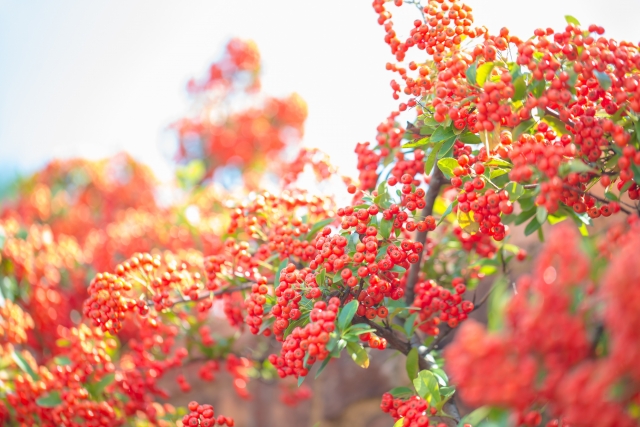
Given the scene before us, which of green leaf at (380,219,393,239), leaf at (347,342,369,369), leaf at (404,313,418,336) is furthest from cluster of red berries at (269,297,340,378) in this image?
leaf at (404,313,418,336)

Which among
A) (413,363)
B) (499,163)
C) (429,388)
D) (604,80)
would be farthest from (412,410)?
(604,80)

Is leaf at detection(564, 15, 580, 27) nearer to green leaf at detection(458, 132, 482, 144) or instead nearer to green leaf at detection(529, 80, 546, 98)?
green leaf at detection(529, 80, 546, 98)

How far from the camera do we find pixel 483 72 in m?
2.26

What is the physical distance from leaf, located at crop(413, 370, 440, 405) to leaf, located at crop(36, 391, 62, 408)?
6.83 ft

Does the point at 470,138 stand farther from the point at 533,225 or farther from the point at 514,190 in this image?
the point at 533,225

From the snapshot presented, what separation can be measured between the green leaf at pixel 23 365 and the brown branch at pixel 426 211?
7.63 feet

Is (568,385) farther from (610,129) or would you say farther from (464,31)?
(464,31)

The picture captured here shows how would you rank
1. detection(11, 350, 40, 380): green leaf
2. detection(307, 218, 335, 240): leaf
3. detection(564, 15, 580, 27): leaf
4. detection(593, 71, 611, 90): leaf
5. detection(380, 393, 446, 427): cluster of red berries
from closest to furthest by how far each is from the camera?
detection(593, 71, 611, 90): leaf
detection(380, 393, 446, 427): cluster of red berries
detection(564, 15, 580, 27): leaf
detection(307, 218, 335, 240): leaf
detection(11, 350, 40, 380): green leaf

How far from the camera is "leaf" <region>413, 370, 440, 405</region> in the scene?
7.69 ft

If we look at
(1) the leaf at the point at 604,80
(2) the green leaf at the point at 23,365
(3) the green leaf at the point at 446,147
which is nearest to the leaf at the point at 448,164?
(3) the green leaf at the point at 446,147

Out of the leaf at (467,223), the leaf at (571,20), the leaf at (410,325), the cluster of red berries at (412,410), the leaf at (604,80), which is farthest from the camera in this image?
the leaf at (410,325)

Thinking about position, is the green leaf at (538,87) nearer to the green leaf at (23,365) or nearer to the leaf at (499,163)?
the leaf at (499,163)

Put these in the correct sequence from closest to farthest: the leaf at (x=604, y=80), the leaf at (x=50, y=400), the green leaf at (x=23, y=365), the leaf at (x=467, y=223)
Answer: the leaf at (x=604, y=80) < the leaf at (x=467, y=223) < the leaf at (x=50, y=400) < the green leaf at (x=23, y=365)

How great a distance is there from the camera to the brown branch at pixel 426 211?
9.57 ft
